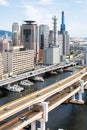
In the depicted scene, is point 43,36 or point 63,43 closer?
point 43,36

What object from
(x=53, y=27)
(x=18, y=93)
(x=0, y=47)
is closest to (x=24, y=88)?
(x=18, y=93)

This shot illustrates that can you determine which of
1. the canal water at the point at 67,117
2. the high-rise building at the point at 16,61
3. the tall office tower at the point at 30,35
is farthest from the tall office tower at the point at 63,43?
the canal water at the point at 67,117

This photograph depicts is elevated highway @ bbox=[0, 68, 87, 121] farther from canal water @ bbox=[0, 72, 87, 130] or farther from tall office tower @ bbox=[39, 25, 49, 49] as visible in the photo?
tall office tower @ bbox=[39, 25, 49, 49]

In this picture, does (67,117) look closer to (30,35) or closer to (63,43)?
(30,35)

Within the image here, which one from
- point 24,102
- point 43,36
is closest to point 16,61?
point 43,36

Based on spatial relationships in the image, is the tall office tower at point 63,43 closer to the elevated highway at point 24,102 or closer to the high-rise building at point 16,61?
the high-rise building at point 16,61

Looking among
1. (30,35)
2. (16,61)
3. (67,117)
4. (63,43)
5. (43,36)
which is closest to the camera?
(67,117)

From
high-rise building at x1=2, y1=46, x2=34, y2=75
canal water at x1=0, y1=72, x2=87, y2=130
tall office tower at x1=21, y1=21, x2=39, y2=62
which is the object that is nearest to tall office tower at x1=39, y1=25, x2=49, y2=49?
tall office tower at x1=21, y1=21, x2=39, y2=62

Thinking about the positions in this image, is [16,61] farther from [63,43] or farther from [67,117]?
[63,43]

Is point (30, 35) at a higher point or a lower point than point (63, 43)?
higher

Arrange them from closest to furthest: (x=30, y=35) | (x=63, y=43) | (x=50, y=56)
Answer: (x=50, y=56)
(x=30, y=35)
(x=63, y=43)

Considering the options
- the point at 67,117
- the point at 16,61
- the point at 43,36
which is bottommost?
the point at 67,117

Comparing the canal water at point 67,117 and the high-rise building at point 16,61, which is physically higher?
the high-rise building at point 16,61

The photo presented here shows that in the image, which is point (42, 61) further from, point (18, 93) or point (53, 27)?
point (18, 93)
